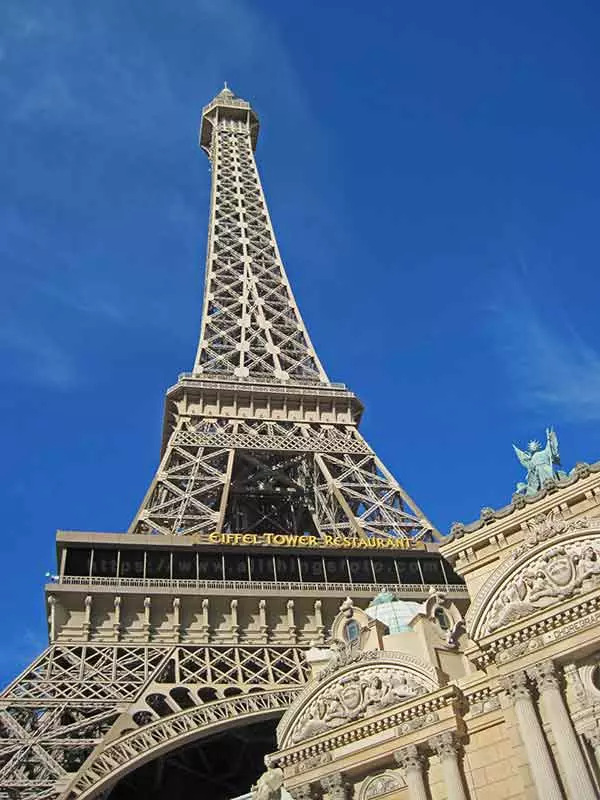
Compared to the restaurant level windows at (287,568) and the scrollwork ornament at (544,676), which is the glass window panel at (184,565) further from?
the scrollwork ornament at (544,676)

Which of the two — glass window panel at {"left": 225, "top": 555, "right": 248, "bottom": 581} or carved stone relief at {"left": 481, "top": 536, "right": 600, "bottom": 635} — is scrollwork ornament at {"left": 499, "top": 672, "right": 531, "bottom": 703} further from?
glass window panel at {"left": 225, "top": 555, "right": 248, "bottom": 581}

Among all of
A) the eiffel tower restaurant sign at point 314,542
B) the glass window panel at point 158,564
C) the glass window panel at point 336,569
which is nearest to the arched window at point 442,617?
the glass window panel at point 336,569

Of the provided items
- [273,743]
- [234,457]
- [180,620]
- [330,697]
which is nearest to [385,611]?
[330,697]

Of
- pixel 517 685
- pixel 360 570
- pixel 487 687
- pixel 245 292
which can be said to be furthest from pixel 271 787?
pixel 245 292

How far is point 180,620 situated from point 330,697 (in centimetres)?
1925

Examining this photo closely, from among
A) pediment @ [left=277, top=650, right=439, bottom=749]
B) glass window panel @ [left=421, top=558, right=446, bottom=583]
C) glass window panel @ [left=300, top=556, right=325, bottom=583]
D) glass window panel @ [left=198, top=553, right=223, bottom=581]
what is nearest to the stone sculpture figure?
pediment @ [left=277, top=650, right=439, bottom=749]

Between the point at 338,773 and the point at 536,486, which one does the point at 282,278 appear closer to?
the point at 536,486

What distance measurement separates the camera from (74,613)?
4441 cm

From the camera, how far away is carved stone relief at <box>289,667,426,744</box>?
85.9 ft

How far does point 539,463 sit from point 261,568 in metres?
21.3

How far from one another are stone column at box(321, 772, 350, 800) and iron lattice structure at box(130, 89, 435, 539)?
25.7 meters

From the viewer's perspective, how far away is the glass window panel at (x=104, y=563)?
46219 mm

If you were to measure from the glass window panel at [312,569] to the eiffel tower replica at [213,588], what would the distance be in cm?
8

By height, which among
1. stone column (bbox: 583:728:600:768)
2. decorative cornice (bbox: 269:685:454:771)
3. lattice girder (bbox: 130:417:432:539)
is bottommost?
Answer: stone column (bbox: 583:728:600:768)
